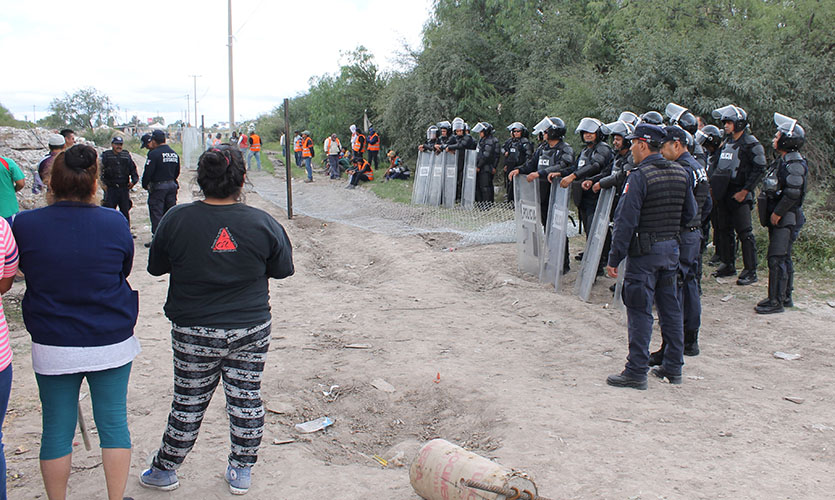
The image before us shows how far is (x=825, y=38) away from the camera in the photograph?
11578mm

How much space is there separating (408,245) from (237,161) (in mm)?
7274

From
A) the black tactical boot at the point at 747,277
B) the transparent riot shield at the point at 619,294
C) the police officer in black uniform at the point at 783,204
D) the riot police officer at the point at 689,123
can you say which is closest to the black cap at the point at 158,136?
the transparent riot shield at the point at 619,294

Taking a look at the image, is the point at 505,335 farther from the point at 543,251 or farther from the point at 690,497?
the point at 690,497

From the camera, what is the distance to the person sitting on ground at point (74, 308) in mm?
2715

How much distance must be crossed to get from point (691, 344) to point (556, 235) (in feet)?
8.19

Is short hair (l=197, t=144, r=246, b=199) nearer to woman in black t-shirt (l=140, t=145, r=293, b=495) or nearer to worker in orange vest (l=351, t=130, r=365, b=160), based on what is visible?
woman in black t-shirt (l=140, t=145, r=293, b=495)

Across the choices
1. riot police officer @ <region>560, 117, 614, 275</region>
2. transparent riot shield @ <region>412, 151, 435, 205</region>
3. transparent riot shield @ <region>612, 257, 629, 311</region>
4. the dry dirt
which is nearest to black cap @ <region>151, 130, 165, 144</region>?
the dry dirt

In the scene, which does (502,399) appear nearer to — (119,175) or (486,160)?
(119,175)

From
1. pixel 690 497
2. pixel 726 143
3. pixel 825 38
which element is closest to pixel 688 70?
pixel 825 38

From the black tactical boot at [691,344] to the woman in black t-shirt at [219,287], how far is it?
3.85m

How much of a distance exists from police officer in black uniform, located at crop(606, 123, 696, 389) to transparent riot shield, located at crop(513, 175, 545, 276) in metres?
3.18

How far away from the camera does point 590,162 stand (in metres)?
7.68

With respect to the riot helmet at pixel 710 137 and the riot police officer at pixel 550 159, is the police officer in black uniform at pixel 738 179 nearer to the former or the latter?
the riot helmet at pixel 710 137

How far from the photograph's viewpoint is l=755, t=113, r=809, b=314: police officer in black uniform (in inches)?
256
